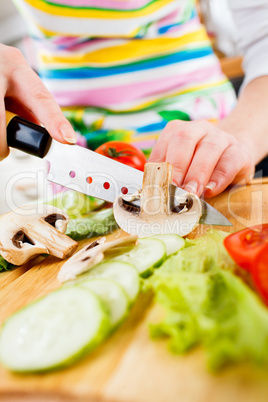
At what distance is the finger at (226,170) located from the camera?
1.54m

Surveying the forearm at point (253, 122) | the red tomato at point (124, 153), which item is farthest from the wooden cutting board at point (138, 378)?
the forearm at point (253, 122)

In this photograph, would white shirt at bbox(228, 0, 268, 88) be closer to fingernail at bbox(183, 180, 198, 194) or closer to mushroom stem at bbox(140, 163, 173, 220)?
fingernail at bbox(183, 180, 198, 194)

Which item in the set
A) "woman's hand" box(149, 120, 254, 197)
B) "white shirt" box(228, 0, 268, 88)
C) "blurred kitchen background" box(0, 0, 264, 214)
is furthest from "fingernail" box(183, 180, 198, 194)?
"blurred kitchen background" box(0, 0, 264, 214)

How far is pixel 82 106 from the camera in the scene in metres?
2.22

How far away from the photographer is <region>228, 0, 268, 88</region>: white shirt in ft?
6.91

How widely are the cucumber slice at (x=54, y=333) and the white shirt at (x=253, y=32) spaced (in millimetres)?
1711

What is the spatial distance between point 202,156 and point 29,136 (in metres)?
0.67

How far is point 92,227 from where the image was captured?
158cm

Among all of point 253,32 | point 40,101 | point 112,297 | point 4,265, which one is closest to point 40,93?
point 40,101

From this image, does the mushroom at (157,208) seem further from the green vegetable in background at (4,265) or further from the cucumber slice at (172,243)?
the green vegetable in background at (4,265)

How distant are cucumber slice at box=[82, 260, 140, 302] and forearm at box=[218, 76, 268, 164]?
3.37 ft

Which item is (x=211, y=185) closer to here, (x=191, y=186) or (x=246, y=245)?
(x=191, y=186)

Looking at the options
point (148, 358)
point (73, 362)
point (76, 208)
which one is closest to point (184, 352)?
point (148, 358)

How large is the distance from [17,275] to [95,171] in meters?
0.48
